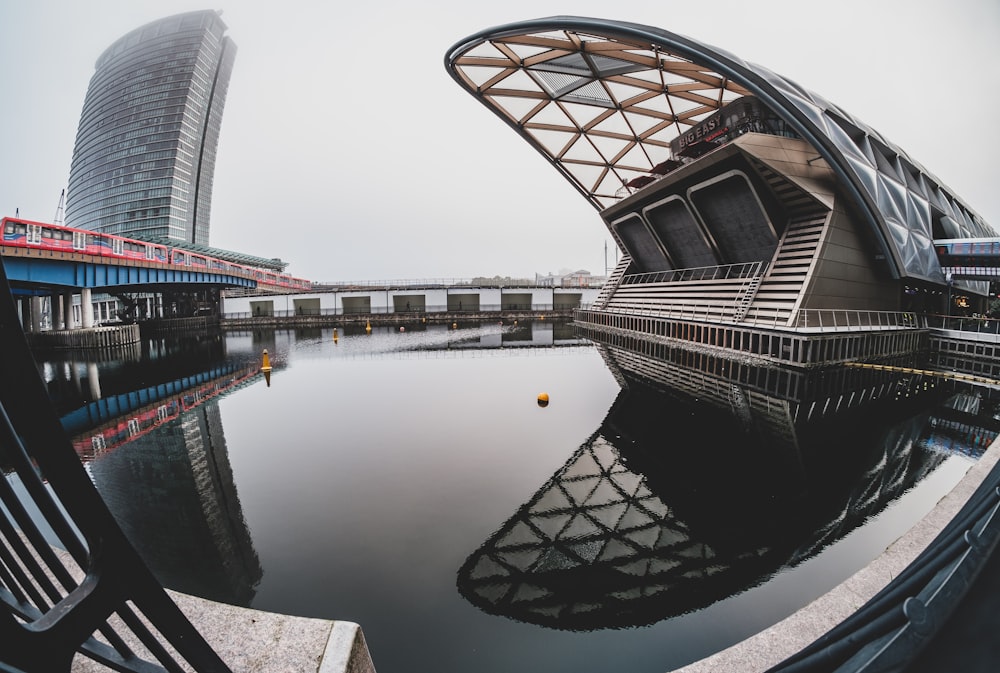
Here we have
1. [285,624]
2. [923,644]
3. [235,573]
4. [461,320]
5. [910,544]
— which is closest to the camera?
[923,644]

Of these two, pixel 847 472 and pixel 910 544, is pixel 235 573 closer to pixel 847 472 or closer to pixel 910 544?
pixel 910 544

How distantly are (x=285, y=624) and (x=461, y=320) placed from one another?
165ft

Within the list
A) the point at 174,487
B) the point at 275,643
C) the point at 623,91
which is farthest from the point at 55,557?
the point at 623,91

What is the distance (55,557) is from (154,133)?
135525mm

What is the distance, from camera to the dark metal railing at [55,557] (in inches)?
76.6

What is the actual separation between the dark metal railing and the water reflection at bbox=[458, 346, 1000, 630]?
3.55 meters

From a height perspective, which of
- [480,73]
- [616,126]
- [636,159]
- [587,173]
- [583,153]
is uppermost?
[480,73]

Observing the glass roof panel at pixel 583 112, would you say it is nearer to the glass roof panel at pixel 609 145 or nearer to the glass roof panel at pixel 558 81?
the glass roof panel at pixel 558 81

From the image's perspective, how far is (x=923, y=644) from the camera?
1.38 m

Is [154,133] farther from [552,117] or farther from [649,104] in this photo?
[649,104]

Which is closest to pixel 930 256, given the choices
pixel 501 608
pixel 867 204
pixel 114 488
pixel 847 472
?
pixel 867 204

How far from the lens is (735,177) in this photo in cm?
2366

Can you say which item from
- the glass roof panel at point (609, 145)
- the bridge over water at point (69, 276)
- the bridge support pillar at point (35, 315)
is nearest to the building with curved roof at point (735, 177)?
the glass roof panel at point (609, 145)

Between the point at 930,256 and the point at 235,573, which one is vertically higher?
the point at 930,256
